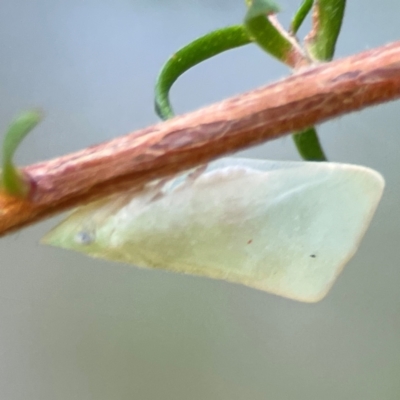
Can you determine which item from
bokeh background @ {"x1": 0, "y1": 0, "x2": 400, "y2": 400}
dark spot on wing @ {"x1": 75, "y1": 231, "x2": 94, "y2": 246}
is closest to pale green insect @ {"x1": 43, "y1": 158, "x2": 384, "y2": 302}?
dark spot on wing @ {"x1": 75, "y1": 231, "x2": 94, "y2": 246}

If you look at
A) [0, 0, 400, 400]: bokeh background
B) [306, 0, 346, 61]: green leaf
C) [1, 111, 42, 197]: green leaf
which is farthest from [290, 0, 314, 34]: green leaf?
[0, 0, 400, 400]: bokeh background

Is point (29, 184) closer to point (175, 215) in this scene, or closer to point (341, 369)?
point (175, 215)

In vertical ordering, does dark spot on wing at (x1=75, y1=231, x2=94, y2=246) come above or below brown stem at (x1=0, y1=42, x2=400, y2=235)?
below

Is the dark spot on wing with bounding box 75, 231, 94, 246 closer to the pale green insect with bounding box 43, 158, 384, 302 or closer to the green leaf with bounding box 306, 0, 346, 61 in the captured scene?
the pale green insect with bounding box 43, 158, 384, 302

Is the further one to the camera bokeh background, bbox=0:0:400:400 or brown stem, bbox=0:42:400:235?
bokeh background, bbox=0:0:400:400

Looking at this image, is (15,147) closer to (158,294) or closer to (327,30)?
(327,30)

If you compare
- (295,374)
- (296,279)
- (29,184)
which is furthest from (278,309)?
(29,184)
